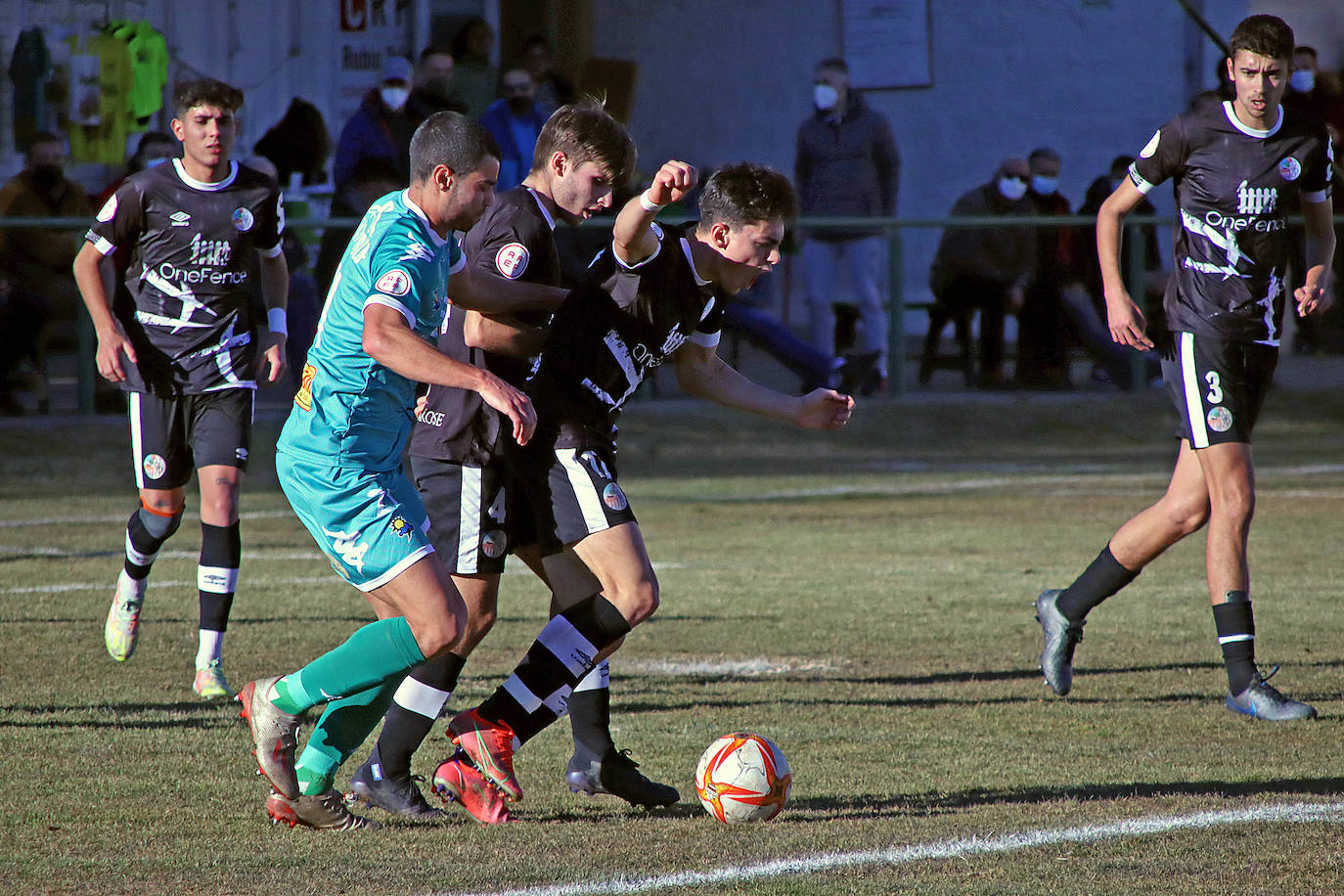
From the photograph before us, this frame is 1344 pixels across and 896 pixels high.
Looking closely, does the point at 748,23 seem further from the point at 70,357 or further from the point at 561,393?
the point at 561,393

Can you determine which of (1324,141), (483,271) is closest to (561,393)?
(483,271)

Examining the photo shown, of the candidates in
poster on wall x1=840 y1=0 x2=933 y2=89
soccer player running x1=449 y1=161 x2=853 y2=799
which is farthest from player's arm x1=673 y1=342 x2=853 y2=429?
poster on wall x1=840 y1=0 x2=933 y2=89

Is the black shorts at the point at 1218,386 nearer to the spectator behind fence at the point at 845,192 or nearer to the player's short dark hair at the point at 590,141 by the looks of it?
the player's short dark hair at the point at 590,141

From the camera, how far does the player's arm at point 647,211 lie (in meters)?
4.45

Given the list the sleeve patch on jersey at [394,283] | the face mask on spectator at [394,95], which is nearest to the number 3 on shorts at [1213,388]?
the sleeve patch on jersey at [394,283]

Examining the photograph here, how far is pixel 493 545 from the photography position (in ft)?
16.0

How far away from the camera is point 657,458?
15219 mm

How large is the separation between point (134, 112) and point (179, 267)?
10530 mm

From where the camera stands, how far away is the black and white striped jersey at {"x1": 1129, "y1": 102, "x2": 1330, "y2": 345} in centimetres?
639

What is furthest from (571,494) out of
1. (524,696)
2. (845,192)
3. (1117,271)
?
(845,192)

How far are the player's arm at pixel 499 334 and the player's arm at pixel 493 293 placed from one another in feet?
0.34

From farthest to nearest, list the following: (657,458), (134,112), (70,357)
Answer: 1. (134,112)
2. (657,458)
3. (70,357)

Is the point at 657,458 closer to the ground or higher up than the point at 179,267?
closer to the ground

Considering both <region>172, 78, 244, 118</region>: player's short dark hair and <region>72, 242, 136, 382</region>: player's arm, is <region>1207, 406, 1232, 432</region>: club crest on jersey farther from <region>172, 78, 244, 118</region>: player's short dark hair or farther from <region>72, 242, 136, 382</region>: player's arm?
<region>72, 242, 136, 382</region>: player's arm
